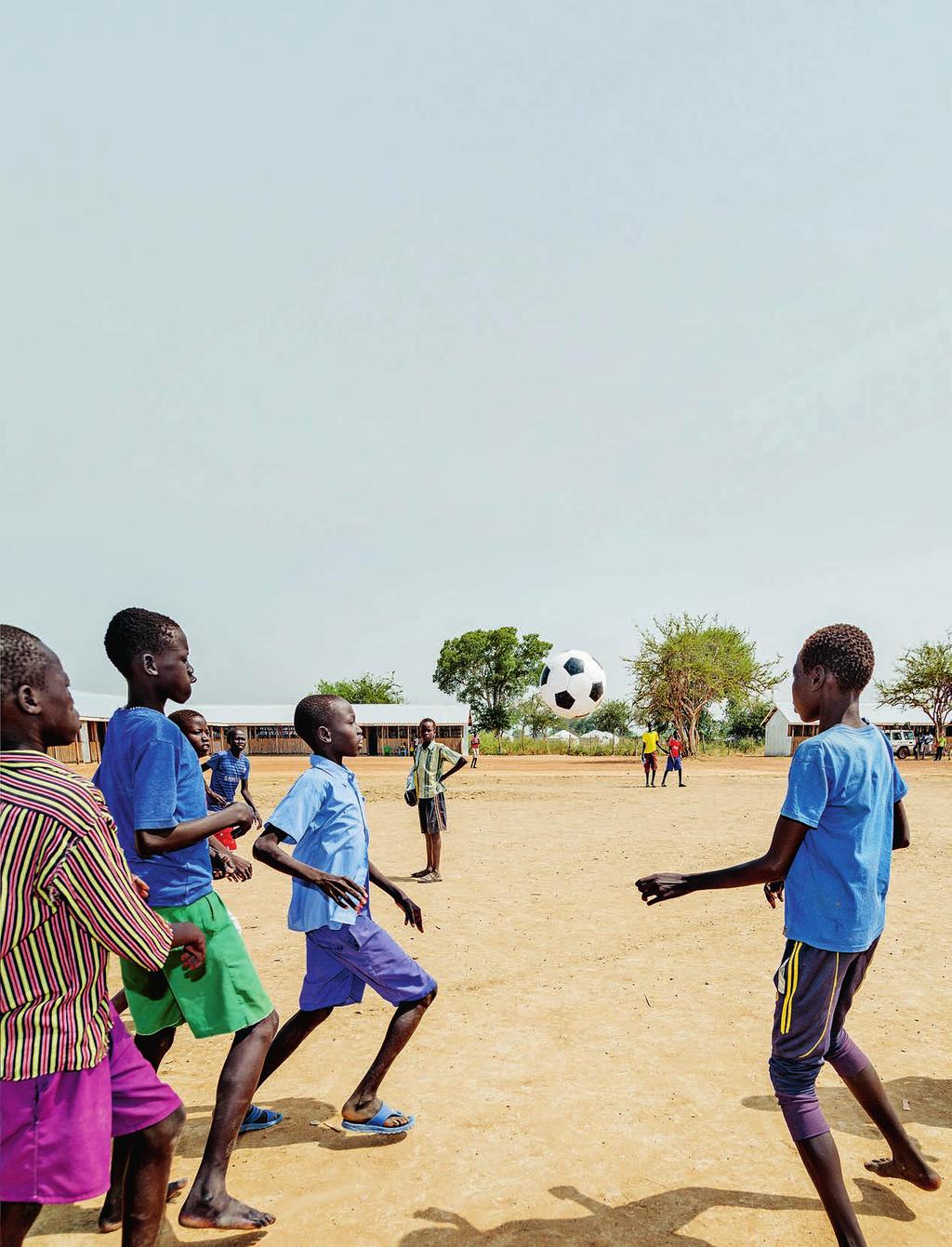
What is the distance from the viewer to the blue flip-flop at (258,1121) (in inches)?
149

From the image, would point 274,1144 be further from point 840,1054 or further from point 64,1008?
point 840,1054

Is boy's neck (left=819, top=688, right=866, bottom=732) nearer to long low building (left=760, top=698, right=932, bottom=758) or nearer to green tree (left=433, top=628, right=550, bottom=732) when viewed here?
long low building (left=760, top=698, right=932, bottom=758)

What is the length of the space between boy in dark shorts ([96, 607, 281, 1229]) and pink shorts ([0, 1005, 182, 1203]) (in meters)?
0.89

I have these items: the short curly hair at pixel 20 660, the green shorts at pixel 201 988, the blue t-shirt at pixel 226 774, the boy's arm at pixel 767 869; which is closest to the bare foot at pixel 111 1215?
the green shorts at pixel 201 988

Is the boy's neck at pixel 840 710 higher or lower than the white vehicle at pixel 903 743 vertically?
higher

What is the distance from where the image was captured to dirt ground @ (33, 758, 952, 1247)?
A: 311 centimetres

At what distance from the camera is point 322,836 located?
3.63 metres

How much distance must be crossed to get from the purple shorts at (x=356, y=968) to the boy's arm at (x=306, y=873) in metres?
0.22

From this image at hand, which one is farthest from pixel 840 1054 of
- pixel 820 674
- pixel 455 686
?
pixel 455 686

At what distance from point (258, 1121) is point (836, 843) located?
2.79 metres

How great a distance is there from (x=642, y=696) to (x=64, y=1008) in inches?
1972

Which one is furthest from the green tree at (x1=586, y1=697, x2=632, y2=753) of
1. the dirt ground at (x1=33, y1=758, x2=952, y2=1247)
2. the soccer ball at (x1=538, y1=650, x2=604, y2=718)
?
the dirt ground at (x1=33, y1=758, x2=952, y2=1247)

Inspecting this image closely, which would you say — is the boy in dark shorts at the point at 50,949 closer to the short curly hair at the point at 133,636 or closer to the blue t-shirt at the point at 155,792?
the blue t-shirt at the point at 155,792

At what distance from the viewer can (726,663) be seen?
49188 mm
